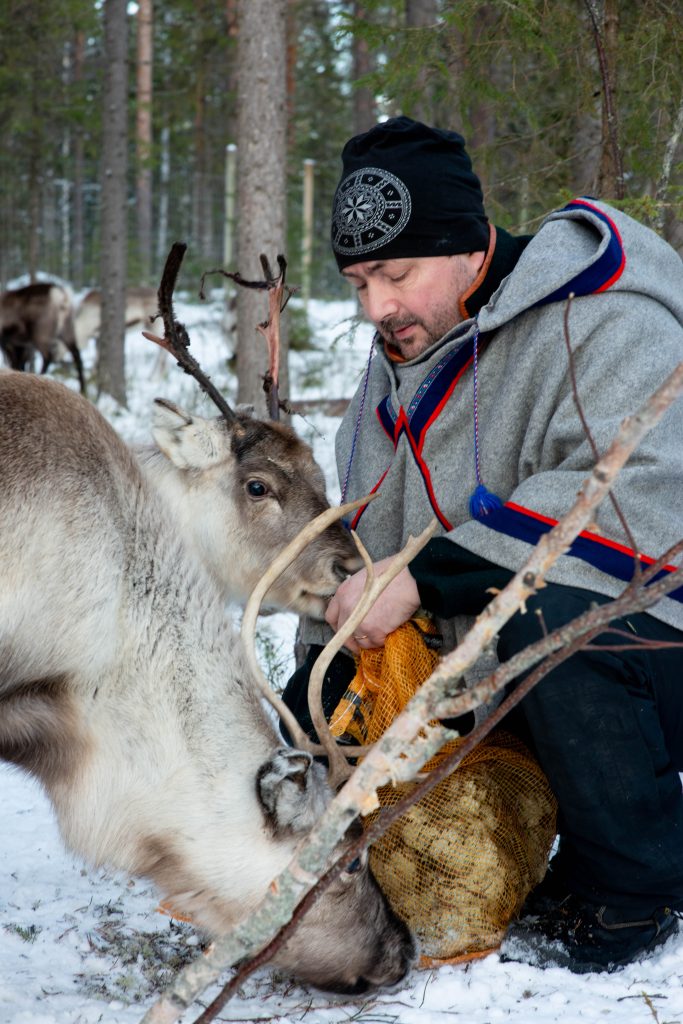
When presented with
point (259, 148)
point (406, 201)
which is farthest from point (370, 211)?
point (259, 148)

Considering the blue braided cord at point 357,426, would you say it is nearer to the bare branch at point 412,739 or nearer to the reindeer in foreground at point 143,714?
the reindeer in foreground at point 143,714

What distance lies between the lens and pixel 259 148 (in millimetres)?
6148

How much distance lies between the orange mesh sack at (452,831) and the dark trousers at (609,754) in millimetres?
253

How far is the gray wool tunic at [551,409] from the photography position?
9.14 ft

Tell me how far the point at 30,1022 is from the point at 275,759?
0.86 metres

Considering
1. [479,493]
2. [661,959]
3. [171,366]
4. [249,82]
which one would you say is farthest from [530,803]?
[171,366]

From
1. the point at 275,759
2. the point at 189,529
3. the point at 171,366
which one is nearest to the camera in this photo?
the point at 275,759

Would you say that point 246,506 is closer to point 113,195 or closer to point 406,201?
point 406,201

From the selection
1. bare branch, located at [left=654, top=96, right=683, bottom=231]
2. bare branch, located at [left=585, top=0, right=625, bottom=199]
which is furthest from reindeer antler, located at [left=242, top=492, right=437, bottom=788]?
bare branch, located at [left=585, top=0, right=625, bottom=199]

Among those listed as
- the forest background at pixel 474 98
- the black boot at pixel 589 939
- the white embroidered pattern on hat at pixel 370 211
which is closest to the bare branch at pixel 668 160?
the forest background at pixel 474 98

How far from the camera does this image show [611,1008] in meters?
2.55

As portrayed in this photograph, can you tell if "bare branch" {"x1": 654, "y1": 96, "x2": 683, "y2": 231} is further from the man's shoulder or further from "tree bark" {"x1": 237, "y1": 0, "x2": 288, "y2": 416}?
"tree bark" {"x1": 237, "y1": 0, "x2": 288, "y2": 416}

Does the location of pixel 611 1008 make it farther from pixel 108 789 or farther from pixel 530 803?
pixel 108 789

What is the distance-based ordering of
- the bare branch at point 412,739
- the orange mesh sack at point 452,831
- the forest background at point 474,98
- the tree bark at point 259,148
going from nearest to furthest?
the bare branch at point 412,739
the orange mesh sack at point 452,831
the forest background at point 474,98
the tree bark at point 259,148
